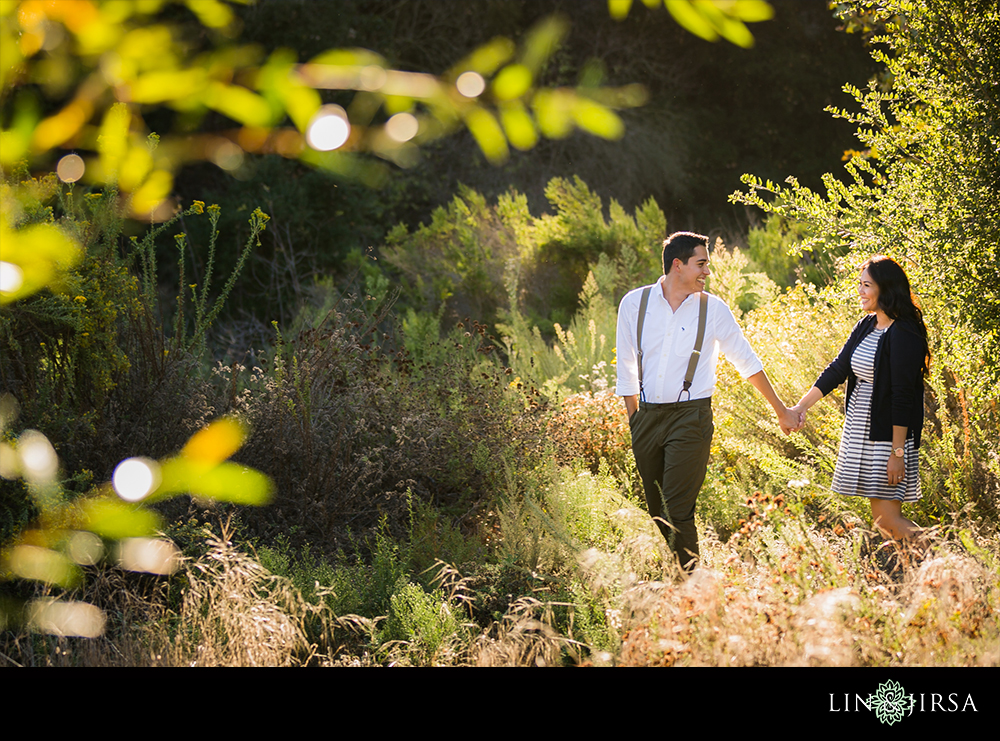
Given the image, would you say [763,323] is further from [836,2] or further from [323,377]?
[323,377]

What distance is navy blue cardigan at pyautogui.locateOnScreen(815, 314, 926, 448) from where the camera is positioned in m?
3.88

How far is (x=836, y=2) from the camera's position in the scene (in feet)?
18.3

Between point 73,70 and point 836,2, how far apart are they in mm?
5693

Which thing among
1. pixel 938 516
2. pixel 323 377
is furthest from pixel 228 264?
pixel 938 516

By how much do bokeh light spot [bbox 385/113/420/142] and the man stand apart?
10.3ft

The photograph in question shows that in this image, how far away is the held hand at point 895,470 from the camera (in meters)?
3.90

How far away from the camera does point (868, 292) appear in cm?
401

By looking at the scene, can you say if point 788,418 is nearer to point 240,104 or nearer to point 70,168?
point 70,168

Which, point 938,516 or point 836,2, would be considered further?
point 836,2

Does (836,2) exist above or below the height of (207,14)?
above

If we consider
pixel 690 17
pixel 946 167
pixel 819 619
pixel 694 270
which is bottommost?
pixel 819 619

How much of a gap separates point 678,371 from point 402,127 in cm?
319

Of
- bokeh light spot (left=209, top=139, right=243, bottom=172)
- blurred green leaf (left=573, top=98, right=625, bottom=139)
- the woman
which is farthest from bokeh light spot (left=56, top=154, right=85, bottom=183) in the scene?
the woman

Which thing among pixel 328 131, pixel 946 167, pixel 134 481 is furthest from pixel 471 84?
pixel 946 167
